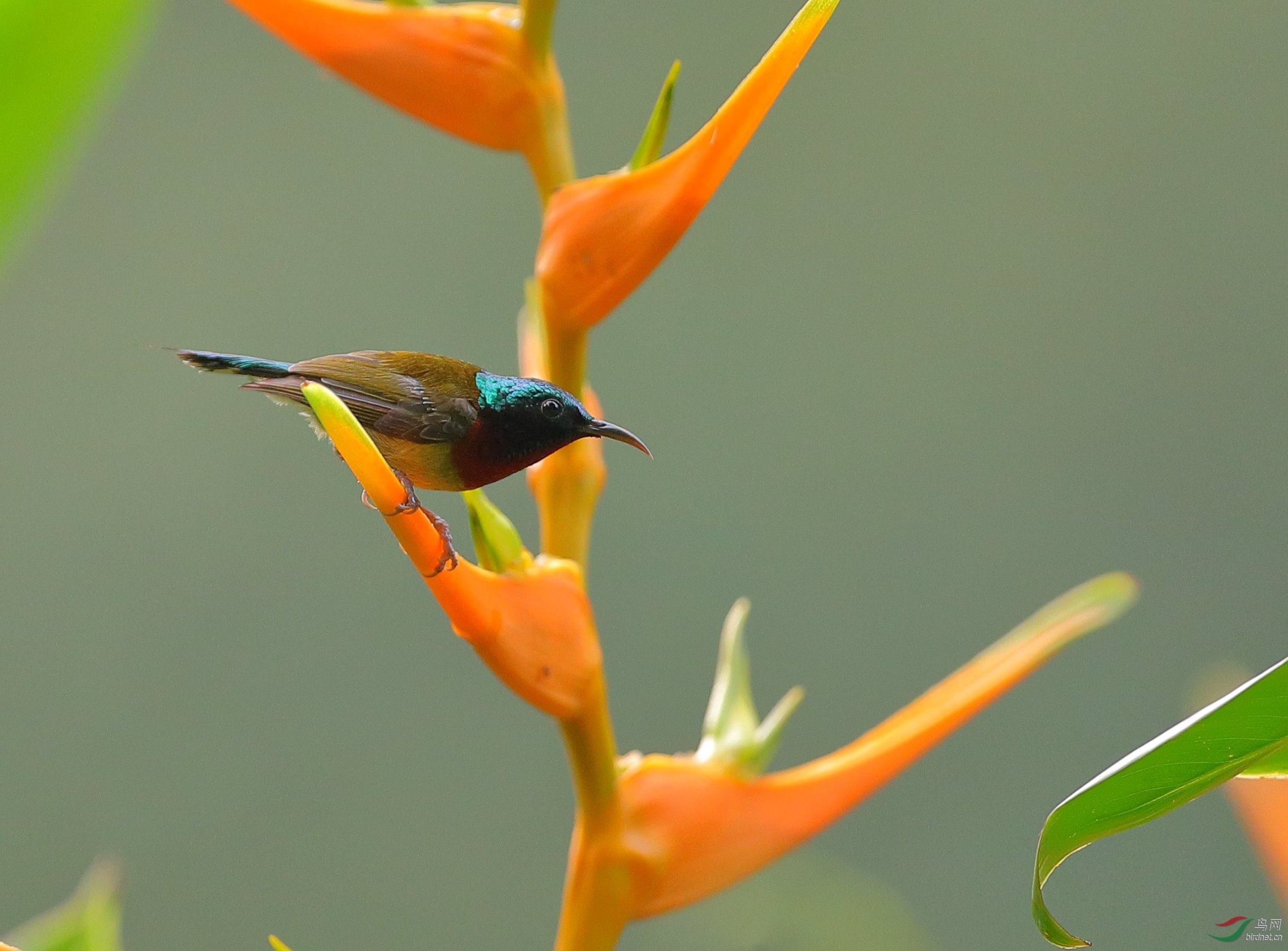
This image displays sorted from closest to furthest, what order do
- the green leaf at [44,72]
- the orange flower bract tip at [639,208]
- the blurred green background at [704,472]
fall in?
the green leaf at [44,72] < the orange flower bract tip at [639,208] < the blurred green background at [704,472]

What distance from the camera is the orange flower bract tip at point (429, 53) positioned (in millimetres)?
361

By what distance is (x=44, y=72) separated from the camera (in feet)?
0.70

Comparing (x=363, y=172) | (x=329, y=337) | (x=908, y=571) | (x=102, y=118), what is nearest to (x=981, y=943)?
(x=908, y=571)

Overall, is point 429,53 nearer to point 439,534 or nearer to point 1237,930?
point 439,534

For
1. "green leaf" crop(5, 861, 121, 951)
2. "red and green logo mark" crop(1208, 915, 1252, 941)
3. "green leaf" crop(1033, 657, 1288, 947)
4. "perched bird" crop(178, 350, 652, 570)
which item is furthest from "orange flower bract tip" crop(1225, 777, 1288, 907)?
"green leaf" crop(5, 861, 121, 951)

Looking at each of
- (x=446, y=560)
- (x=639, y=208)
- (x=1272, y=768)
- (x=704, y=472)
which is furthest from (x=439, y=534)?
(x=704, y=472)

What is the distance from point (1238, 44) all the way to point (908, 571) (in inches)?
43.0

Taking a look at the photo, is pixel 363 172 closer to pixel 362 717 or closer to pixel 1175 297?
pixel 362 717

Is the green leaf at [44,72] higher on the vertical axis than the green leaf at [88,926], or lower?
higher

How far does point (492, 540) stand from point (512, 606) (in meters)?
0.02

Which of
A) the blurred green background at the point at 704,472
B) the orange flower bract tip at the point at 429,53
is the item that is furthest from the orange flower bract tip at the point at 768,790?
the blurred green background at the point at 704,472

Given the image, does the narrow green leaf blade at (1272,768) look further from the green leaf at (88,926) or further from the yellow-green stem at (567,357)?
the green leaf at (88,926)

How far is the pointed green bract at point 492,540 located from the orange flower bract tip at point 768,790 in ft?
0.30

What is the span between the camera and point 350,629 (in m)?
2.00
